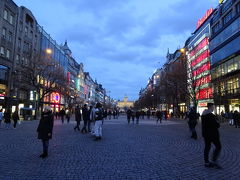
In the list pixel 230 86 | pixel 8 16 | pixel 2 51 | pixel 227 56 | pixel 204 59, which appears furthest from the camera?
pixel 204 59

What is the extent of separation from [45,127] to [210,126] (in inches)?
210

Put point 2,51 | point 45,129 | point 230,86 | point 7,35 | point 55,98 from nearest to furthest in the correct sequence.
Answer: point 45,129 → point 2,51 → point 7,35 → point 230,86 → point 55,98

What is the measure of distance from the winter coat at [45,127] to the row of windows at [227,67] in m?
40.1

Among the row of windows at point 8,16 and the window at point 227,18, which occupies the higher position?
the window at point 227,18

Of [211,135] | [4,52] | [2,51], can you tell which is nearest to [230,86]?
[211,135]

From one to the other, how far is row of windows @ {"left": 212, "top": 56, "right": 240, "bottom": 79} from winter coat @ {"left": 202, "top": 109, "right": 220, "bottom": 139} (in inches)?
1505

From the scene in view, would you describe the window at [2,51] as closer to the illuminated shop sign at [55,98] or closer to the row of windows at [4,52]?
the row of windows at [4,52]

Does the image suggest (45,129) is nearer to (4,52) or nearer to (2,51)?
(2,51)

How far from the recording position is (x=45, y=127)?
25.3 feet

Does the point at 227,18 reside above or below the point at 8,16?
above

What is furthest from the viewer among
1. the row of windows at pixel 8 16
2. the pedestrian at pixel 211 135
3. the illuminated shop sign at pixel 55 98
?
the illuminated shop sign at pixel 55 98

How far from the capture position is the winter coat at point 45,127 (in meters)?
7.66

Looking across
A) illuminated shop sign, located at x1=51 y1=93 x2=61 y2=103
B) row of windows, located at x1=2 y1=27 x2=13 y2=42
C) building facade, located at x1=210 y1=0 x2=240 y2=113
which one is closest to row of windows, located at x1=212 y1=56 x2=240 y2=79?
building facade, located at x1=210 y1=0 x2=240 y2=113

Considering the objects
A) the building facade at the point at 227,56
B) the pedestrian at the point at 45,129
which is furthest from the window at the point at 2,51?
the building facade at the point at 227,56
